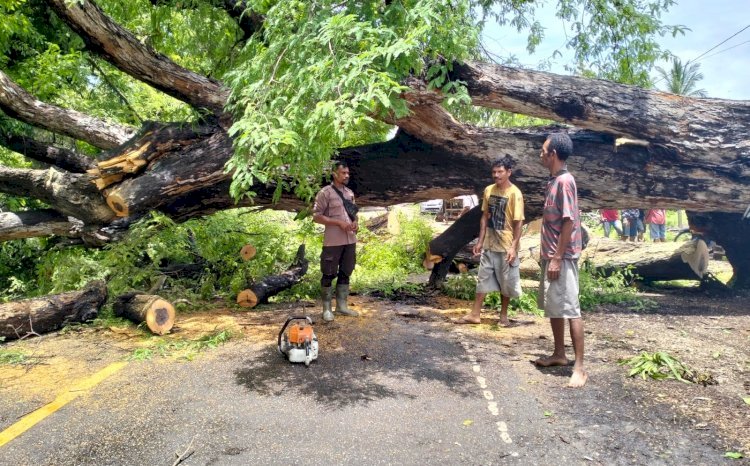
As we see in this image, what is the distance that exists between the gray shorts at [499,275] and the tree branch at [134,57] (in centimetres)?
386

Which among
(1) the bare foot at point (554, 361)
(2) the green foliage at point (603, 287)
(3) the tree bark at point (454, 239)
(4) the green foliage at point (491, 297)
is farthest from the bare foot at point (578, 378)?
(3) the tree bark at point (454, 239)

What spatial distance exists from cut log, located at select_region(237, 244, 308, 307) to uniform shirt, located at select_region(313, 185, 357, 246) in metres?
1.77

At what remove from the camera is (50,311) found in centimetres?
573

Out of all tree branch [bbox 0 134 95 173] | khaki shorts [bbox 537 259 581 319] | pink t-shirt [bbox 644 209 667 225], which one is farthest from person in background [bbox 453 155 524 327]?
pink t-shirt [bbox 644 209 667 225]

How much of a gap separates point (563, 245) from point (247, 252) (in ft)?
17.8

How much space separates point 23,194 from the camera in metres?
6.93

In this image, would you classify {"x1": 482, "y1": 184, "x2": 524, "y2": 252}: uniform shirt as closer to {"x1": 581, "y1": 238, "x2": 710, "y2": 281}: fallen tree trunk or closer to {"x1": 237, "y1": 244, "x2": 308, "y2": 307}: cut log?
{"x1": 237, "y1": 244, "x2": 308, "y2": 307}: cut log

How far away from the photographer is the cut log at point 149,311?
568 cm

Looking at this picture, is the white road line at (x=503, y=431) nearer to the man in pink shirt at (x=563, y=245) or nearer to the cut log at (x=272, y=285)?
the man in pink shirt at (x=563, y=245)

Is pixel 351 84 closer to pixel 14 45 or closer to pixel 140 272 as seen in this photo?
pixel 140 272

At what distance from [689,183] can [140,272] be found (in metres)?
7.63

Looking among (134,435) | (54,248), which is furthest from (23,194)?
(134,435)

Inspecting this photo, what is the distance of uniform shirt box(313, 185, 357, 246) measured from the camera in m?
5.97

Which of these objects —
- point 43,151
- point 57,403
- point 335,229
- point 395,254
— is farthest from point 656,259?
point 43,151
